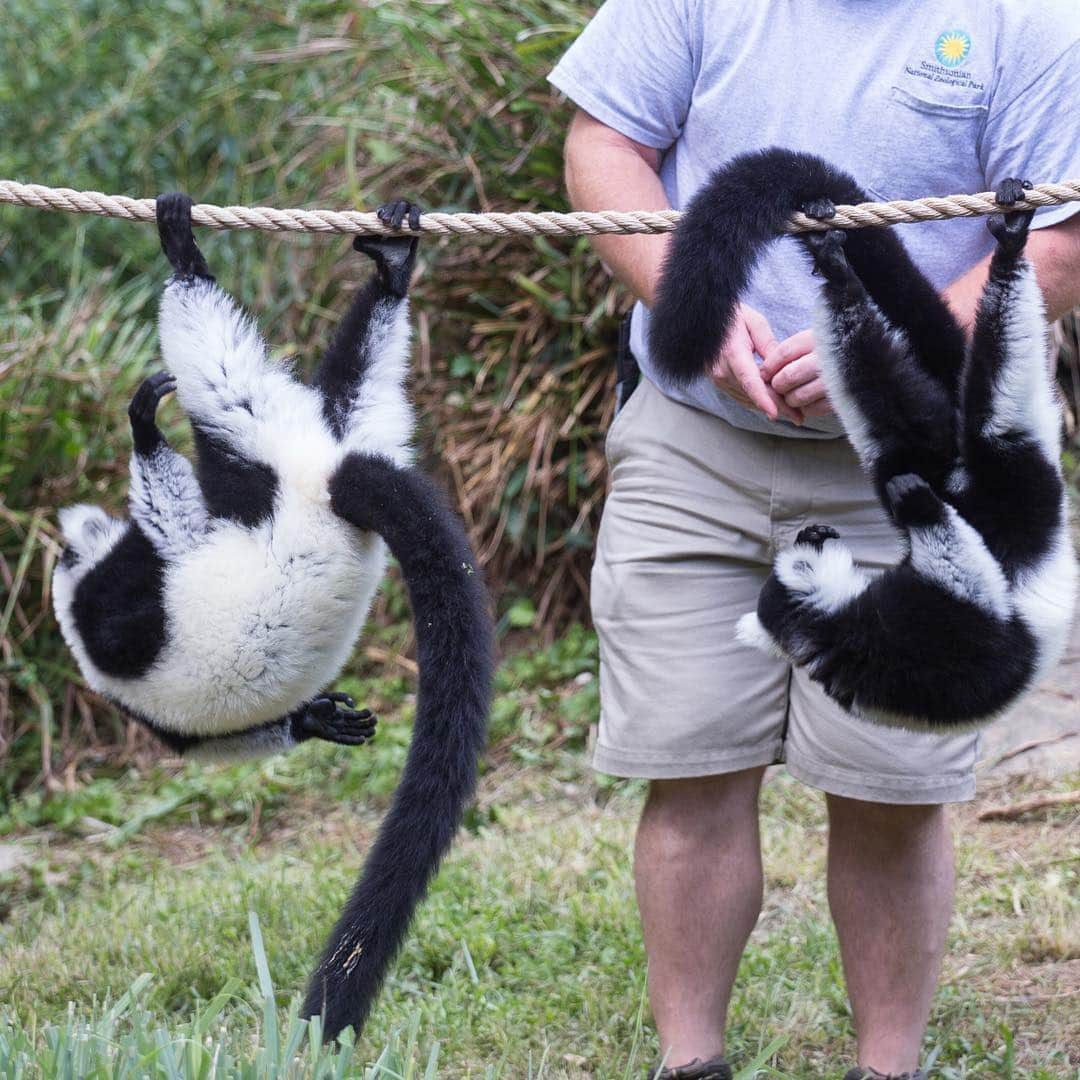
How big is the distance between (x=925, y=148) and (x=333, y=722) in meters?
1.73

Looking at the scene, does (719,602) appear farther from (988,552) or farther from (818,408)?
(988,552)

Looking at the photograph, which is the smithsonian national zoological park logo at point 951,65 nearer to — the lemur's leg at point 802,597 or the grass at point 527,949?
the lemur's leg at point 802,597

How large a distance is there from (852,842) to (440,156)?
4135 millimetres

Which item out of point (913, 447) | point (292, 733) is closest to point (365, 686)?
point (292, 733)

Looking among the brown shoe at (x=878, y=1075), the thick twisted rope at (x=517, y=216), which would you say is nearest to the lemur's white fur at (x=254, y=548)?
the thick twisted rope at (x=517, y=216)

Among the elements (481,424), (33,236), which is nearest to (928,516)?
(481,424)

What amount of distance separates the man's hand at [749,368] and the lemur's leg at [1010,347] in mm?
402

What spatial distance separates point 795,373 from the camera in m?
2.69

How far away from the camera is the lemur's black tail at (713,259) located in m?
2.42

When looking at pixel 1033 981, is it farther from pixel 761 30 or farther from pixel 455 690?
pixel 761 30

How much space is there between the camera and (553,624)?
6.23 m

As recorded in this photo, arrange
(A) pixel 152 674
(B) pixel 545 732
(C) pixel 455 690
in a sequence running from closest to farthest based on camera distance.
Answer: (C) pixel 455 690 → (A) pixel 152 674 → (B) pixel 545 732

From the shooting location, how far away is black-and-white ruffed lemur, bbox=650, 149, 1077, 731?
2.41 metres

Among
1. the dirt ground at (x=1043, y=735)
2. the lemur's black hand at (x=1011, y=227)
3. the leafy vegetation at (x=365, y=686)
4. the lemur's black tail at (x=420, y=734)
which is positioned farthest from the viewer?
the dirt ground at (x=1043, y=735)
